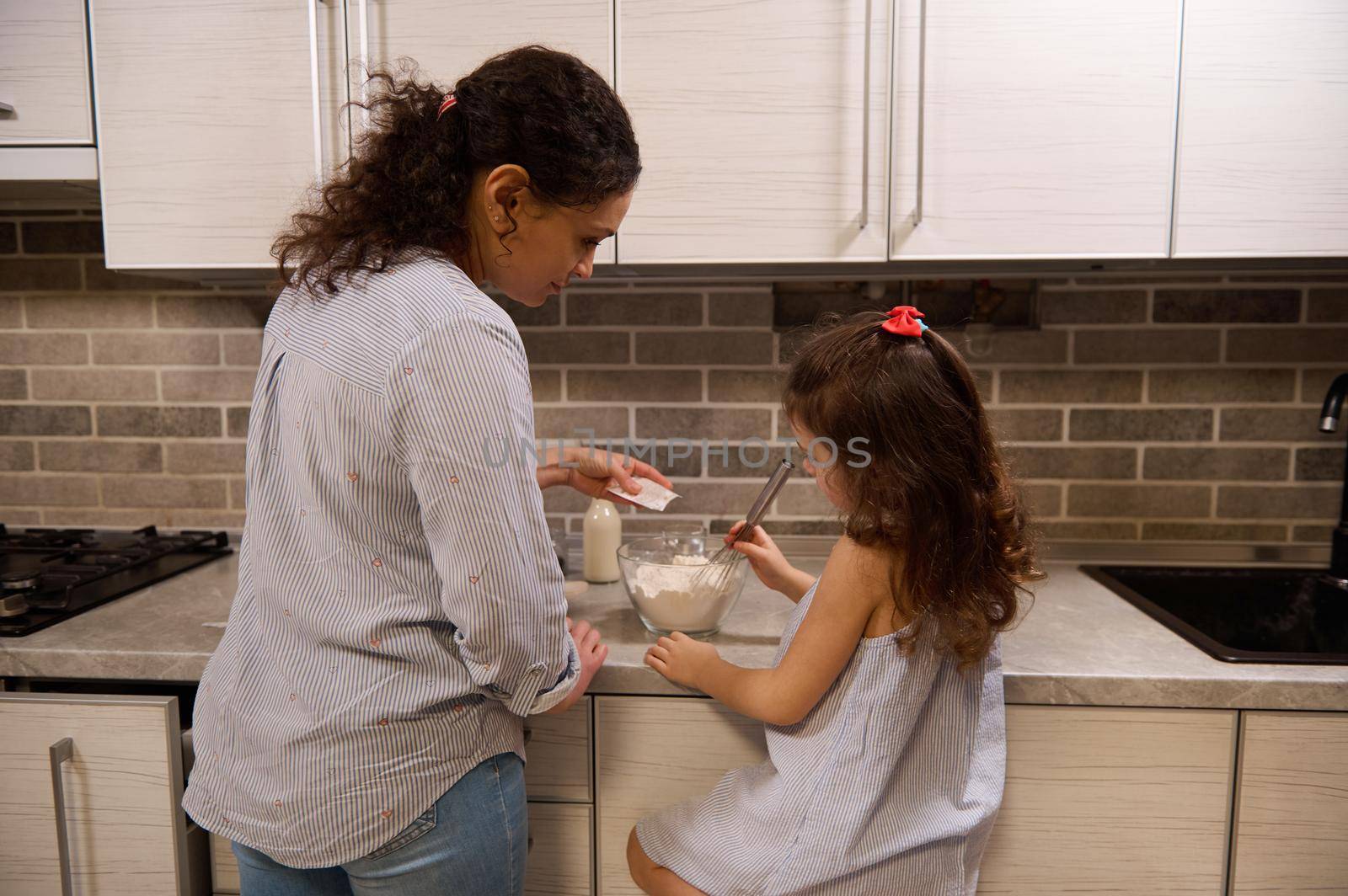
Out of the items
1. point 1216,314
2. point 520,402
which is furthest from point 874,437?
point 1216,314

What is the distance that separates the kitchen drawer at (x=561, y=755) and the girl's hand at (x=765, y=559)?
312 millimetres

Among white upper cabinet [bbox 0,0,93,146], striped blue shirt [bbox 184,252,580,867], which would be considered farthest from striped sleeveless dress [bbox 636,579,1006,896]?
white upper cabinet [bbox 0,0,93,146]

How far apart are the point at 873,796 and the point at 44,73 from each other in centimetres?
172

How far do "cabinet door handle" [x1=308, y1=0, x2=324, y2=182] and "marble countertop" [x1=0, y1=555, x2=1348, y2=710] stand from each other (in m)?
0.74

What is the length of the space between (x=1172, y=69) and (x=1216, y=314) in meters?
0.58

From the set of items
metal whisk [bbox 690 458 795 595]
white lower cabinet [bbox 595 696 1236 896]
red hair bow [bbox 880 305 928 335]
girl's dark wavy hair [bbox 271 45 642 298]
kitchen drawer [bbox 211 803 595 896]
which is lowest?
kitchen drawer [bbox 211 803 595 896]

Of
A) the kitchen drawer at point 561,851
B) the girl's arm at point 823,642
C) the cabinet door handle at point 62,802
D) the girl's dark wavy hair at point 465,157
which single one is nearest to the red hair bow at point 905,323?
the girl's arm at point 823,642

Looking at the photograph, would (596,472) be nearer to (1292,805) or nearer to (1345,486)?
(1292,805)

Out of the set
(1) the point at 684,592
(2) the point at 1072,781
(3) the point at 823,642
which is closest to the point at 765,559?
(1) the point at 684,592

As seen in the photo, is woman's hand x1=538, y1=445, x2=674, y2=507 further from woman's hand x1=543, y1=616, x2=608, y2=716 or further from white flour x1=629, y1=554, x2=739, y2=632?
woman's hand x1=543, y1=616, x2=608, y2=716

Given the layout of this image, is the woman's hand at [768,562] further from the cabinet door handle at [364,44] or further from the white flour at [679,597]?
the cabinet door handle at [364,44]

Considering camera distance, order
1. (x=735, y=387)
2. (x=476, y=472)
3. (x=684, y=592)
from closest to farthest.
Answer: (x=476, y=472) < (x=684, y=592) < (x=735, y=387)

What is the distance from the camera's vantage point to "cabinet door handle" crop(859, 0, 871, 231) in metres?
1.31

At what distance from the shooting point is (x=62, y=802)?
1.20m
